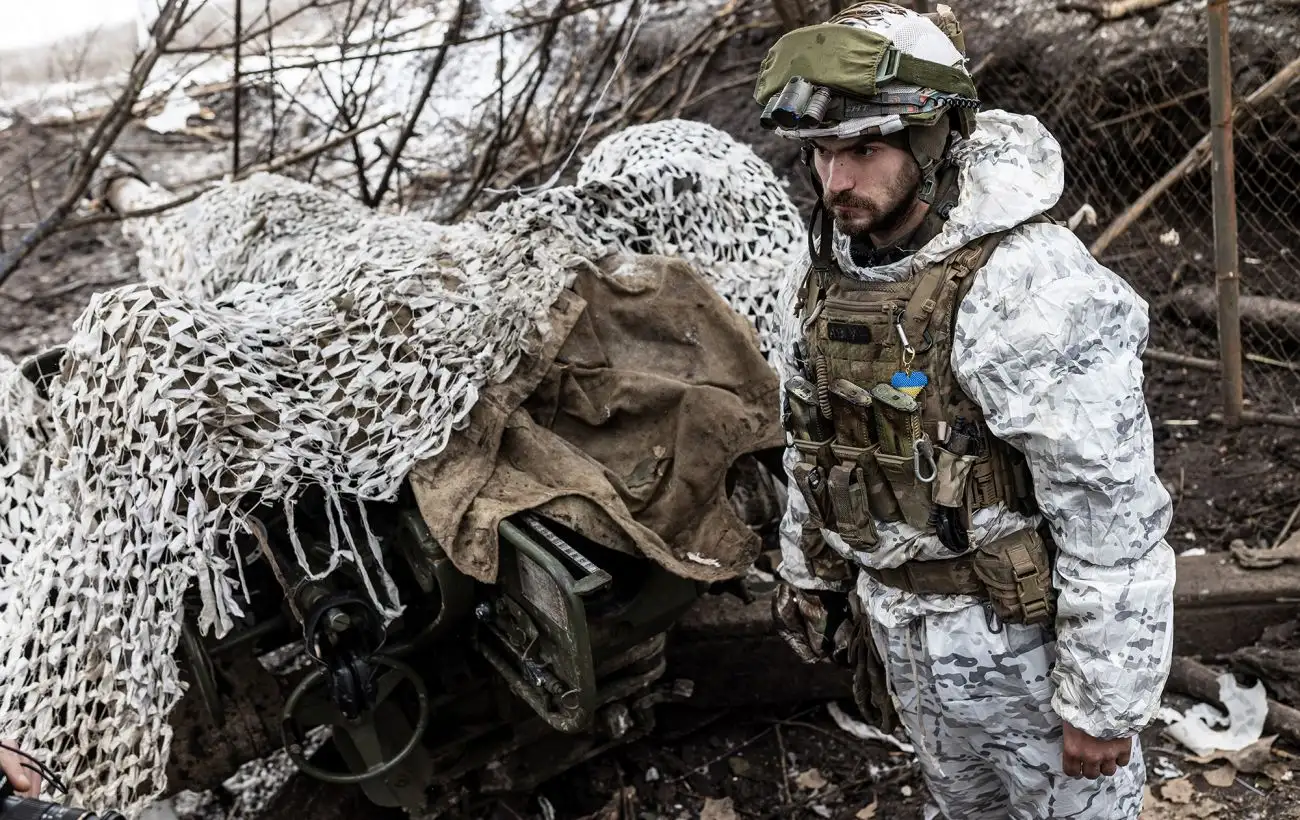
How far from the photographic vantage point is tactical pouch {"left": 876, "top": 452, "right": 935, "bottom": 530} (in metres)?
1.92

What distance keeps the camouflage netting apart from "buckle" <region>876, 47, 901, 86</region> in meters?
1.09

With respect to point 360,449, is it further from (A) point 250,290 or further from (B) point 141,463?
(A) point 250,290

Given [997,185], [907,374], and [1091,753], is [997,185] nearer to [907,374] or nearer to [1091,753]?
[907,374]

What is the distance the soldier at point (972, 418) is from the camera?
1741 mm

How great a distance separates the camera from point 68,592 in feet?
7.47

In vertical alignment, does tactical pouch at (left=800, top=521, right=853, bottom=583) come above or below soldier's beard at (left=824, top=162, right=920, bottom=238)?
below

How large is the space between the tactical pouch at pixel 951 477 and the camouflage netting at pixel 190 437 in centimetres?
110

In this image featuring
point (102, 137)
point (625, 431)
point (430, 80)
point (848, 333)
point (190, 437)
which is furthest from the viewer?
point (430, 80)

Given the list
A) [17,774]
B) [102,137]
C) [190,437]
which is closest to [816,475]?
[190,437]

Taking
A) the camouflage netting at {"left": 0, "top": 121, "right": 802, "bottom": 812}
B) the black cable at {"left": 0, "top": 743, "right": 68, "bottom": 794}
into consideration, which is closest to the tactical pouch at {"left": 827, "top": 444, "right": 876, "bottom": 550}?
the camouflage netting at {"left": 0, "top": 121, "right": 802, "bottom": 812}

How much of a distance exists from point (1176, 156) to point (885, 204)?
4.04 meters

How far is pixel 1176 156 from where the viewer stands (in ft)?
17.1

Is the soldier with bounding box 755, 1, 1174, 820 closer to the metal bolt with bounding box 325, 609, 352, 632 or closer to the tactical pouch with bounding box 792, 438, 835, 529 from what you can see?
the tactical pouch with bounding box 792, 438, 835, 529

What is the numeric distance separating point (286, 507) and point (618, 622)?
2.67 ft
